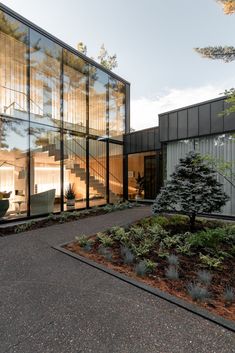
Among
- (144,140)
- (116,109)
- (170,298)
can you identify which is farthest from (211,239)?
(116,109)

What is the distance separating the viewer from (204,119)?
7566 millimetres

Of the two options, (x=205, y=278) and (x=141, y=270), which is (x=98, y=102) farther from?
(x=205, y=278)

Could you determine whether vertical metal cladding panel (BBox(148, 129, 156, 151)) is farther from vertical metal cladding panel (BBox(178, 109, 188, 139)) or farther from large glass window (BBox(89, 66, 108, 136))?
vertical metal cladding panel (BBox(178, 109, 188, 139))

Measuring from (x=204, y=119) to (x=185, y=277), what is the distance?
5760mm

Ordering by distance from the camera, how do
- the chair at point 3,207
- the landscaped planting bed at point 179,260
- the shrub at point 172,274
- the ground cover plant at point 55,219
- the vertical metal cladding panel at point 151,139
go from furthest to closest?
the vertical metal cladding panel at point 151,139
the chair at point 3,207
the ground cover plant at point 55,219
the shrub at point 172,274
the landscaped planting bed at point 179,260

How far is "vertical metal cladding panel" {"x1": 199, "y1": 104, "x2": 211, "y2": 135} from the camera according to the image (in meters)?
7.47

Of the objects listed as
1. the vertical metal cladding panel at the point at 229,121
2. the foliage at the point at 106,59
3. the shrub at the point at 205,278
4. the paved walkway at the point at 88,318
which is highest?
the foliage at the point at 106,59

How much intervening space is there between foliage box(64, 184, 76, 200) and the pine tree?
15.1ft

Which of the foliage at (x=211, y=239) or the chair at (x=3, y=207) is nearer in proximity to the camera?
the foliage at (x=211, y=239)

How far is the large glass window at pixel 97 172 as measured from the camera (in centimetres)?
1061

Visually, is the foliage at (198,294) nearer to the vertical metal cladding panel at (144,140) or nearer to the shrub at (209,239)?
the shrub at (209,239)

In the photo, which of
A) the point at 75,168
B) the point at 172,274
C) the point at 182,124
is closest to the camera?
the point at 172,274

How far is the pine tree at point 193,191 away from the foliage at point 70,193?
4593 mm

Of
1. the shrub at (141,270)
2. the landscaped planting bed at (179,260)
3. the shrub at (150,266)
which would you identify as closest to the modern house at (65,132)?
the landscaped planting bed at (179,260)
